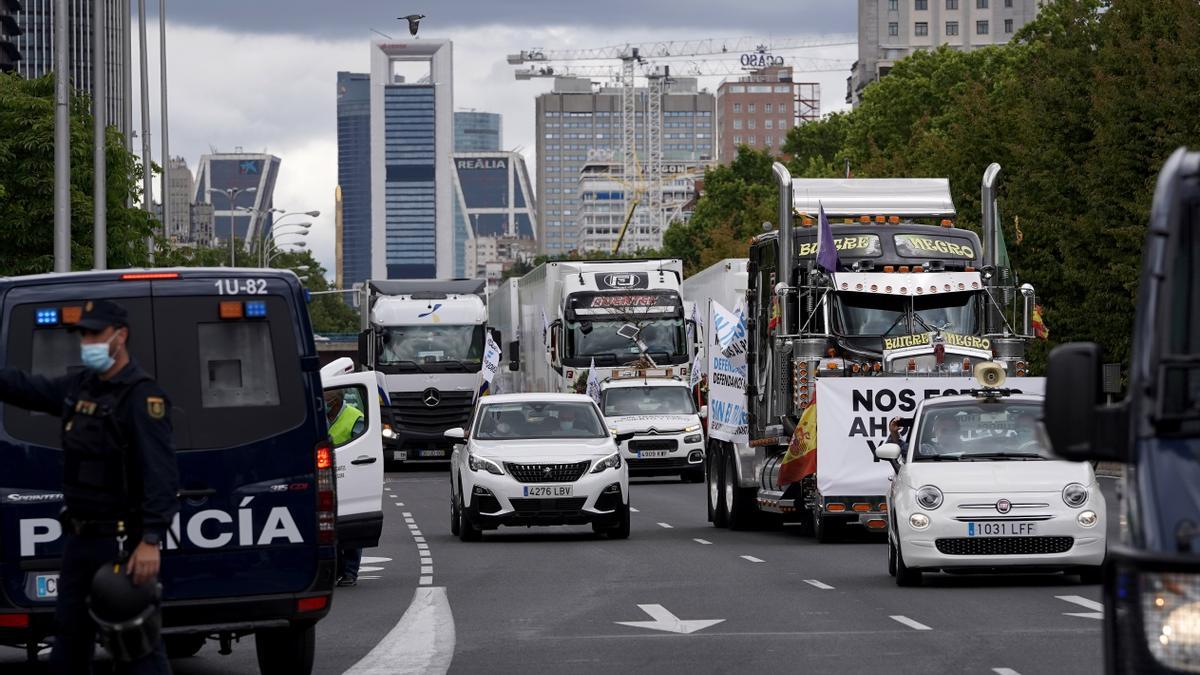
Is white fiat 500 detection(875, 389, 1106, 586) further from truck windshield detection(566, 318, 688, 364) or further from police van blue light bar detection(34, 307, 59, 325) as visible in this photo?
truck windshield detection(566, 318, 688, 364)

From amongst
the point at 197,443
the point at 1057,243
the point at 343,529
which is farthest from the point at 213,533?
the point at 1057,243

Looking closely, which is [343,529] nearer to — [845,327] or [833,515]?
[833,515]

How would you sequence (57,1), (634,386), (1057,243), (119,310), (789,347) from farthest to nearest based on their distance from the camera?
(1057,243), (634,386), (57,1), (789,347), (119,310)

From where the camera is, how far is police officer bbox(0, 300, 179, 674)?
866cm

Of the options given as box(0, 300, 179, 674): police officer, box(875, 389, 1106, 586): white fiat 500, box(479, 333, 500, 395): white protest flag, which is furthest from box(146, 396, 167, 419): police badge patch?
box(479, 333, 500, 395): white protest flag

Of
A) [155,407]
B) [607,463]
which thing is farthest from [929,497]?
[155,407]

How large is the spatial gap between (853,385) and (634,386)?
20893mm

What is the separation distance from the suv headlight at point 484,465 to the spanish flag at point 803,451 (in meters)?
3.11

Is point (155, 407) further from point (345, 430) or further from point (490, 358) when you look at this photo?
point (490, 358)

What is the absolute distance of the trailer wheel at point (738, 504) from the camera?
2745cm

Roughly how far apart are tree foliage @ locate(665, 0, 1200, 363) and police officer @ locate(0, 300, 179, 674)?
1258 inches

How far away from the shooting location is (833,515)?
941 inches

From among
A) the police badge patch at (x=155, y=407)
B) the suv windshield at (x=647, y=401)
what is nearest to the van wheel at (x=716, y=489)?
the suv windshield at (x=647, y=401)

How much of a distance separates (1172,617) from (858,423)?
57.9 feet
